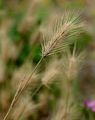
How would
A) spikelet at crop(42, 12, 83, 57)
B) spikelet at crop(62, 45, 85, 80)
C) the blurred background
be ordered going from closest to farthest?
1. spikelet at crop(42, 12, 83, 57)
2. spikelet at crop(62, 45, 85, 80)
3. the blurred background

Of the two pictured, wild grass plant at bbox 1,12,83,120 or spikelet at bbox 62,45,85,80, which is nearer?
wild grass plant at bbox 1,12,83,120

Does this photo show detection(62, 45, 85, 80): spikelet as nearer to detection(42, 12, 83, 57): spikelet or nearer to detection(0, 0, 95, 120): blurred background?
detection(0, 0, 95, 120): blurred background

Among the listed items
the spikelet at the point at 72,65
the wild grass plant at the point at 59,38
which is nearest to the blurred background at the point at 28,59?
the spikelet at the point at 72,65

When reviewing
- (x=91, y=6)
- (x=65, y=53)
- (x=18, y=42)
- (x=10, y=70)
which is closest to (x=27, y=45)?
(x=18, y=42)

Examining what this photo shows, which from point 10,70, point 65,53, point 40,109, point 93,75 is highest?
point 65,53

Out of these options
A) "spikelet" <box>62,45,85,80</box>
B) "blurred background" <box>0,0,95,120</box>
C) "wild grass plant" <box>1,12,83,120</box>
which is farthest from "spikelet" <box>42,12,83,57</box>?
"blurred background" <box>0,0,95,120</box>

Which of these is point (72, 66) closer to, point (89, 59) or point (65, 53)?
point (65, 53)

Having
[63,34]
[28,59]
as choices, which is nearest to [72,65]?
[63,34]

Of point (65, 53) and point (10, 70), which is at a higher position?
point (65, 53)

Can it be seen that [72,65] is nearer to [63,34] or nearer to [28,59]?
[63,34]
